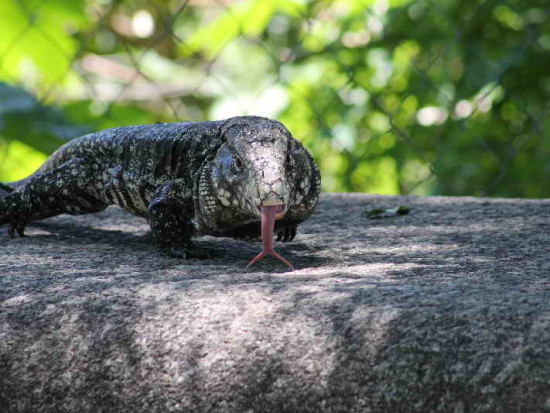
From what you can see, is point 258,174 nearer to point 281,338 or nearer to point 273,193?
point 273,193

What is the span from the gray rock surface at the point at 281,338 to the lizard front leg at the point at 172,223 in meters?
0.22

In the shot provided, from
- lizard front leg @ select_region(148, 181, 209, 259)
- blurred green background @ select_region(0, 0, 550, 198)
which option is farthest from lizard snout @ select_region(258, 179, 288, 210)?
blurred green background @ select_region(0, 0, 550, 198)

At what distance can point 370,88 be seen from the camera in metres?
5.25

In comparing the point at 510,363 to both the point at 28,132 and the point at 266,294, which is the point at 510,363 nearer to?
the point at 266,294

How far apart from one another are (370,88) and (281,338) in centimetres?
370

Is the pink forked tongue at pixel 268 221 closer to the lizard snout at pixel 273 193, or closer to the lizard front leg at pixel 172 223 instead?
the lizard snout at pixel 273 193

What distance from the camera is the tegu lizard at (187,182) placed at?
227 centimetres

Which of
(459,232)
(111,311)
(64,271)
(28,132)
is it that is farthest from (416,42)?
(111,311)

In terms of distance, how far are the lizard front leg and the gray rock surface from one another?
8.8 inches

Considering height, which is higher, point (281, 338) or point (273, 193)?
point (273, 193)

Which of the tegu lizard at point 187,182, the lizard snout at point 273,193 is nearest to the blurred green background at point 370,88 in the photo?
the tegu lizard at point 187,182

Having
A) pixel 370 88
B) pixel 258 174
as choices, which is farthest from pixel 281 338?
pixel 370 88

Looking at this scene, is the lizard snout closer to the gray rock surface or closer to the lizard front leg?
the gray rock surface

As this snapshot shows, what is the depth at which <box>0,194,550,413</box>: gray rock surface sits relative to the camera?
1.58 m
